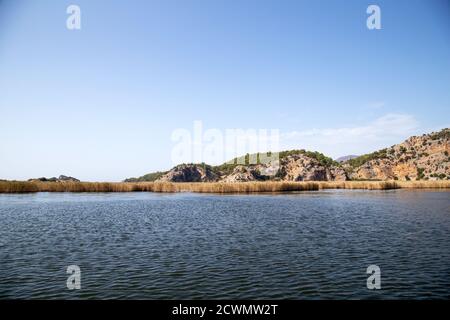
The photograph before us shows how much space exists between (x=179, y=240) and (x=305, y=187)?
7613 cm

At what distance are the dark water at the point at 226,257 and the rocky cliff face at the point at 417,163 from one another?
500 ft

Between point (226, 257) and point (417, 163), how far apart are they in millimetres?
182748

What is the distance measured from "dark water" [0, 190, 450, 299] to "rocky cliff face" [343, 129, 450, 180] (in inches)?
5997

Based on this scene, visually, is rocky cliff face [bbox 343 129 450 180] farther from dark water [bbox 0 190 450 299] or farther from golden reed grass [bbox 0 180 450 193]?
dark water [bbox 0 190 450 299]

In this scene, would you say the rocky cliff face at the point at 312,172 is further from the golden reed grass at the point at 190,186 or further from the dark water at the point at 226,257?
the dark water at the point at 226,257

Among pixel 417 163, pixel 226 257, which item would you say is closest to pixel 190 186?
pixel 226 257

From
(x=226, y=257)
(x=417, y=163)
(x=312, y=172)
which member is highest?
(x=417, y=163)

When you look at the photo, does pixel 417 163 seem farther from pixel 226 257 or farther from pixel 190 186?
pixel 226 257

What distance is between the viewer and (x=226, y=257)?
70.0 ft

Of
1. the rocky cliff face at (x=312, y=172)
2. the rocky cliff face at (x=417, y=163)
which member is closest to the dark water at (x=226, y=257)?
the rocky cliff face at (x=417, y=163)
